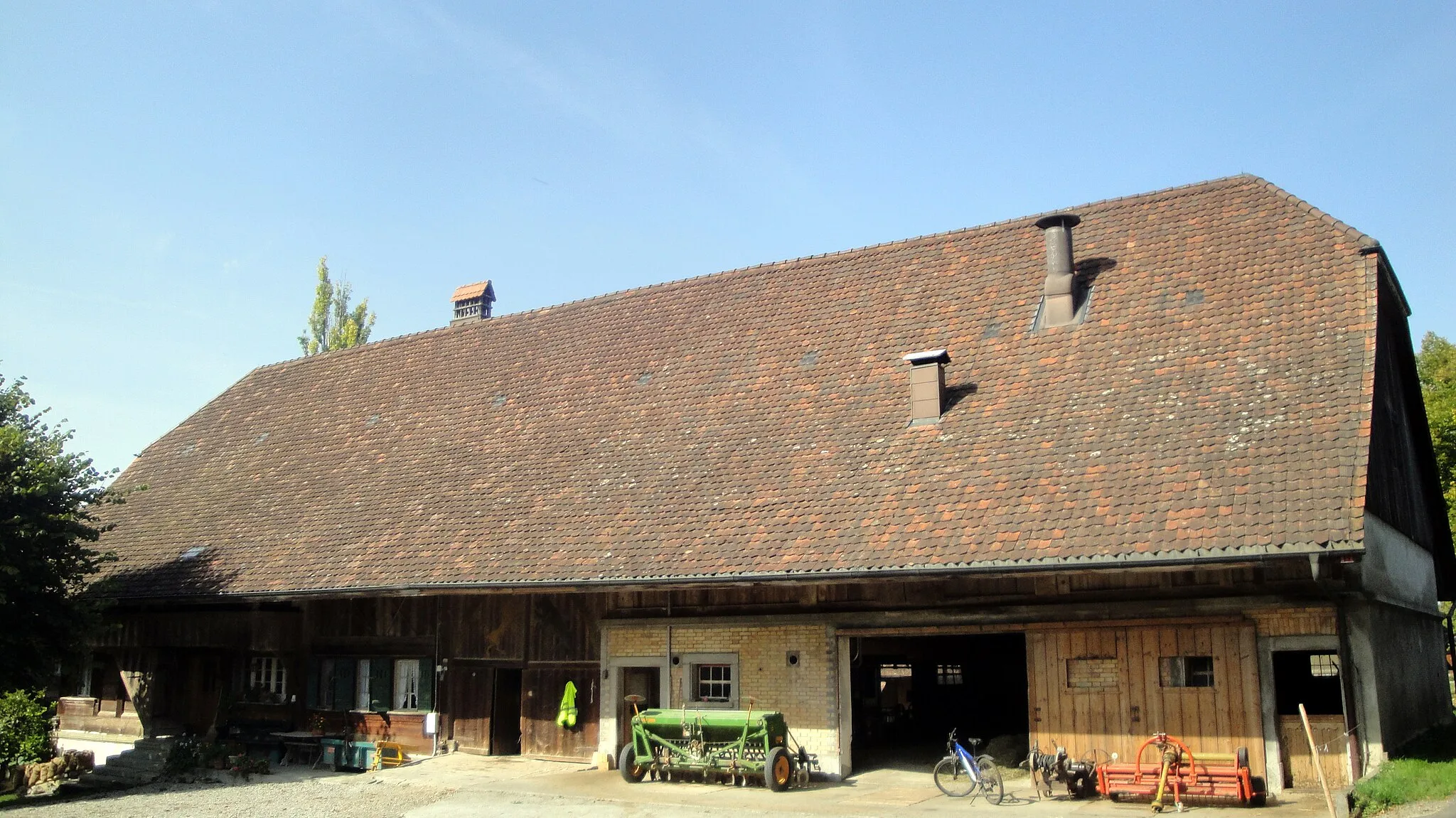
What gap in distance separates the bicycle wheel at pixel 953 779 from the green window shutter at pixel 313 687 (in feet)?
36.6

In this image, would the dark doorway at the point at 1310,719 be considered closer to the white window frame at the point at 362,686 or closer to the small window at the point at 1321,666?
the small window at the point at 1321,666

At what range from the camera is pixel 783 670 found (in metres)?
15.1

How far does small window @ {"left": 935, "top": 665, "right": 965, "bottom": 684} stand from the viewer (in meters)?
19.9

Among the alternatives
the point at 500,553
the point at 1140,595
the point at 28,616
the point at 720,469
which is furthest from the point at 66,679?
the point at 1140,595

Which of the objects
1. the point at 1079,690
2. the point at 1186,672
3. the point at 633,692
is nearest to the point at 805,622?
the point at 633,692

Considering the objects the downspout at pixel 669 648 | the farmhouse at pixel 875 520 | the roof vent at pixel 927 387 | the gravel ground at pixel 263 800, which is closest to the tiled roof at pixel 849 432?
the farmhouse at pixel 875 520

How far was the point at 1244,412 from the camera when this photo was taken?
1308cm

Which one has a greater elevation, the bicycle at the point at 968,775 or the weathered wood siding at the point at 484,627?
the weathered wood siding at the point at 484,627

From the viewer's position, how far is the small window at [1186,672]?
A: 12633 mm

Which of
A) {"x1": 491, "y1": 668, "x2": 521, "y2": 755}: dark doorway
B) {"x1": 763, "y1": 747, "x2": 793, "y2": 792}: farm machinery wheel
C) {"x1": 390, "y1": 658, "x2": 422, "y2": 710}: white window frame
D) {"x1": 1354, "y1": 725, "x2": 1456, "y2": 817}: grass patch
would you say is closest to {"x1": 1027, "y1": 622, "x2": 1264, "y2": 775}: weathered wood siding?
{"x1": 1354, "y1": 725, "x2": 1456, "y2": 817}: grass patch

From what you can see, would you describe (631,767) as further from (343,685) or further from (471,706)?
(343,685)

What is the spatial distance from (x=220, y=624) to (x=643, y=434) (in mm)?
8353

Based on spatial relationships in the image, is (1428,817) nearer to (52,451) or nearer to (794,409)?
(794,409)

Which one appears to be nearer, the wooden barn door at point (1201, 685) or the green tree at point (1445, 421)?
the wooden barn door at point (1201, 685)
